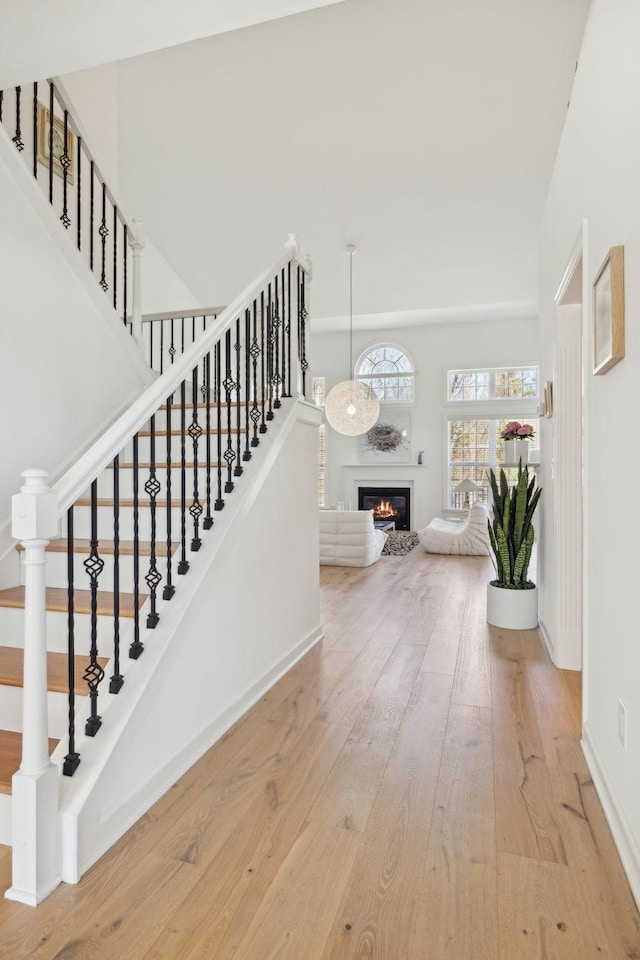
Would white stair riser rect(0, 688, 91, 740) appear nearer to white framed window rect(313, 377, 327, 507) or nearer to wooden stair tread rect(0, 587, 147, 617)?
wooden stair tread rect(0, 587, 147, 617)

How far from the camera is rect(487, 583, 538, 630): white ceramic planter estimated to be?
3.83 m

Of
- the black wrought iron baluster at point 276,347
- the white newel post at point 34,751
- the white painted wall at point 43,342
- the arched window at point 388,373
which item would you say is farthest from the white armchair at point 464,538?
the white newel post at point 34,751

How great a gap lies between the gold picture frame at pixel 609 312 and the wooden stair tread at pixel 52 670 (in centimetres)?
197

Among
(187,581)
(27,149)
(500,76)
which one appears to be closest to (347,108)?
(500,76)

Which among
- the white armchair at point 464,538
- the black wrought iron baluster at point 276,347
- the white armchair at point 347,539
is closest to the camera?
the black wrought iron baluster at point 276,347

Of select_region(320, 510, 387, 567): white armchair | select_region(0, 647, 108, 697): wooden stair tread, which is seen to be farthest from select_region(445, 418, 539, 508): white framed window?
select_region(0, 647, 108, 697): wooden stair tread

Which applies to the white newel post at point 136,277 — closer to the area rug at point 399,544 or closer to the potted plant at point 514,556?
the potted plant at point 514,556

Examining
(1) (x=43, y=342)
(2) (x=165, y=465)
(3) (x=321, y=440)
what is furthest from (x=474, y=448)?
(1) (x=43, y=342)

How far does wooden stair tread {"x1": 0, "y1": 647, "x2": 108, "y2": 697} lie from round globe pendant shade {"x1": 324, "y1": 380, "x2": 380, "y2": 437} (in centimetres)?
625

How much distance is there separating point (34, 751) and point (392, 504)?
899 centimetres

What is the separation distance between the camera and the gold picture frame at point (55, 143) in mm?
3459

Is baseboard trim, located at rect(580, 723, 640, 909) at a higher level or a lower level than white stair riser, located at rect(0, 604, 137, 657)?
lower

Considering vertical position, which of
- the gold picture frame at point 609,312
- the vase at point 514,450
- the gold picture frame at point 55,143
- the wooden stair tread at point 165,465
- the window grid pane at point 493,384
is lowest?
the wooden stair tread at point 165,465

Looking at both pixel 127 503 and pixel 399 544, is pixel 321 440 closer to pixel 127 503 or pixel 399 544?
pixel 399 544
